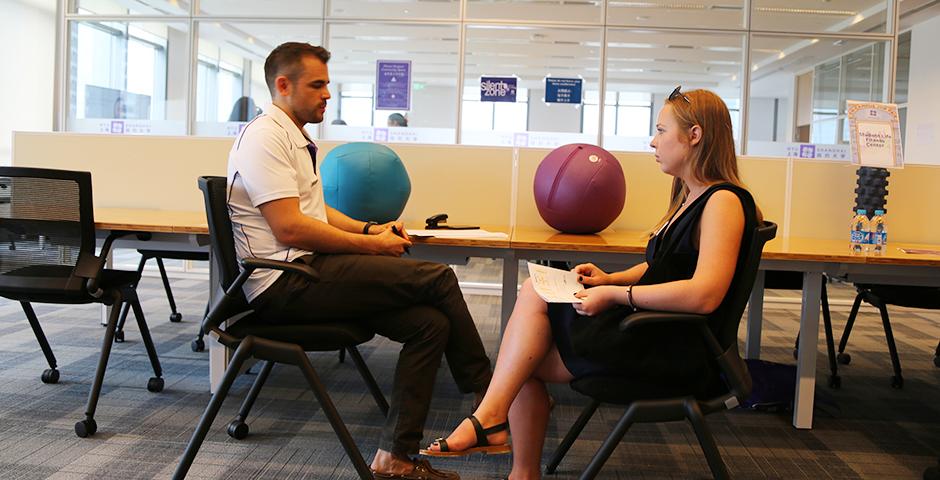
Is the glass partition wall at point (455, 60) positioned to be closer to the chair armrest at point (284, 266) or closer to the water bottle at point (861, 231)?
the water bottle at point (861, 231)

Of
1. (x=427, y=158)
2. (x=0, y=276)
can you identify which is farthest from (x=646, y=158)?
(x=0, y=276)

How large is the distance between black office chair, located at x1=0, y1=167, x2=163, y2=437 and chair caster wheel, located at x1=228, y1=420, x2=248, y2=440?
0.41 metres

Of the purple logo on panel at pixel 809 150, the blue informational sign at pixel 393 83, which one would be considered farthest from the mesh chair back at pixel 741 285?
the purple logo on panel at pixel 809 150

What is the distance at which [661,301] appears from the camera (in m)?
1.58

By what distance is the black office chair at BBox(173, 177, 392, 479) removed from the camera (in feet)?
5.95

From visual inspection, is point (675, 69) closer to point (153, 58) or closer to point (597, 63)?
point (597, 63)

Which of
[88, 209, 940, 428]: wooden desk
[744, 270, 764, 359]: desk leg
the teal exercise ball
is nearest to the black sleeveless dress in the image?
[88, 209, 940, 428]: wooden desk

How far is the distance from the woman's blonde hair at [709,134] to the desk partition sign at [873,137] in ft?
5.69

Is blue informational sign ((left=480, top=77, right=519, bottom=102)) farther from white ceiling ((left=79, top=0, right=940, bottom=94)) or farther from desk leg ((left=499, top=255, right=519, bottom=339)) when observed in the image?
desk leg ((left=499, top=255, right=519, bottom=339))

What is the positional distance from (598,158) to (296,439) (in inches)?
56.4

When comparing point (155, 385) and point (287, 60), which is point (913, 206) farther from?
point (155, 385)

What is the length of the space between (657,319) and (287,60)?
126 centimetres

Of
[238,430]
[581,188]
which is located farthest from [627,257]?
[238,430]

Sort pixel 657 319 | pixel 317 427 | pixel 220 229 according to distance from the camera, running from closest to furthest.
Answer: pixel 657 319 → pixel 220 229 → pixel 317 427
